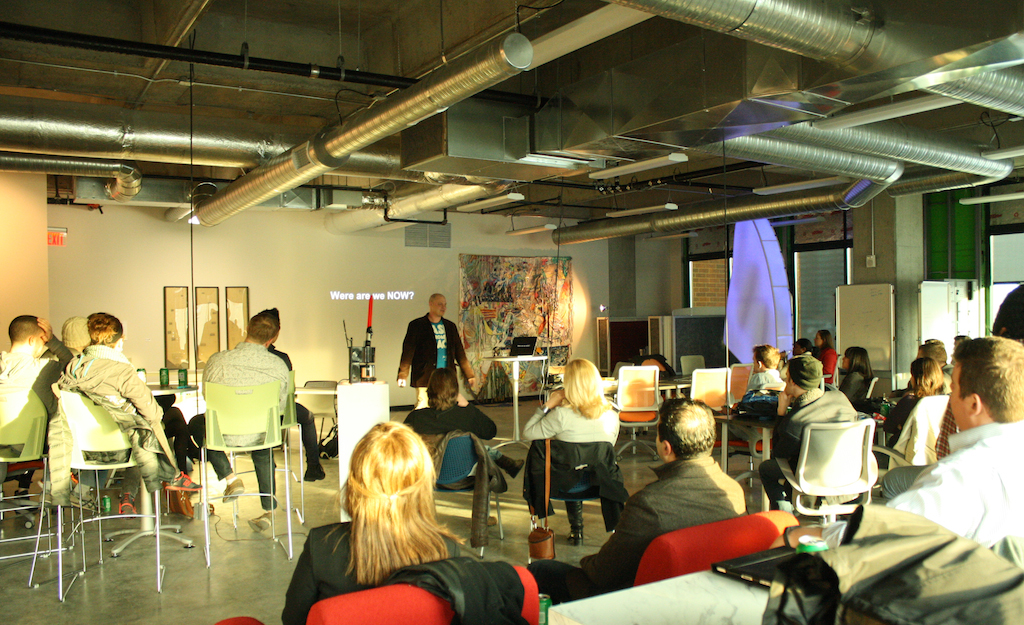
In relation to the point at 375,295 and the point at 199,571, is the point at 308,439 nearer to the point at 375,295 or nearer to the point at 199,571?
the point at 199,571

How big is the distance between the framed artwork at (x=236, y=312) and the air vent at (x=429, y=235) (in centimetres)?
265

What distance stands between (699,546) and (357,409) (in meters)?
2.85

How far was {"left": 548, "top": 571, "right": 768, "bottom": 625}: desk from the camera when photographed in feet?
4.89

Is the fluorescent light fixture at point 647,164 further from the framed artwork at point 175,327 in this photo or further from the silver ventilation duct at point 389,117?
the framed artwork at point 175,327

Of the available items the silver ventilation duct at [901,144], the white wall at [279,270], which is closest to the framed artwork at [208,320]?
the white wall at [279,270]

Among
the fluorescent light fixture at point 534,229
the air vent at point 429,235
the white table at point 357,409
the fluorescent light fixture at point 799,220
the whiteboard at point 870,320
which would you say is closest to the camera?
the white table at point 357,409

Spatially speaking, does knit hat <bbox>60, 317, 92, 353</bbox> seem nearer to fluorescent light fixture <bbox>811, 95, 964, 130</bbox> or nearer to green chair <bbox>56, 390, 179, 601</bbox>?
green chair <bbox>56, 390, 179, 601</bbox>

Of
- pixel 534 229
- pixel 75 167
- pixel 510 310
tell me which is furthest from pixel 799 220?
pixel 75 167

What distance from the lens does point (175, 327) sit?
9820 millimetres

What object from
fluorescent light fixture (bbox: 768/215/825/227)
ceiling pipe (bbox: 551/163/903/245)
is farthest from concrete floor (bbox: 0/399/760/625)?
fluorescent light fixture (bbox: 768/215/825/227)

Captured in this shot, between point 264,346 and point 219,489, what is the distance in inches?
88.5

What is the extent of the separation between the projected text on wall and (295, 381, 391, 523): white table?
653 centimetres

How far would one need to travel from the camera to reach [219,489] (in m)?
6.39

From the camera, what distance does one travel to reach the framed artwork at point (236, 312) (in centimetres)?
1014
